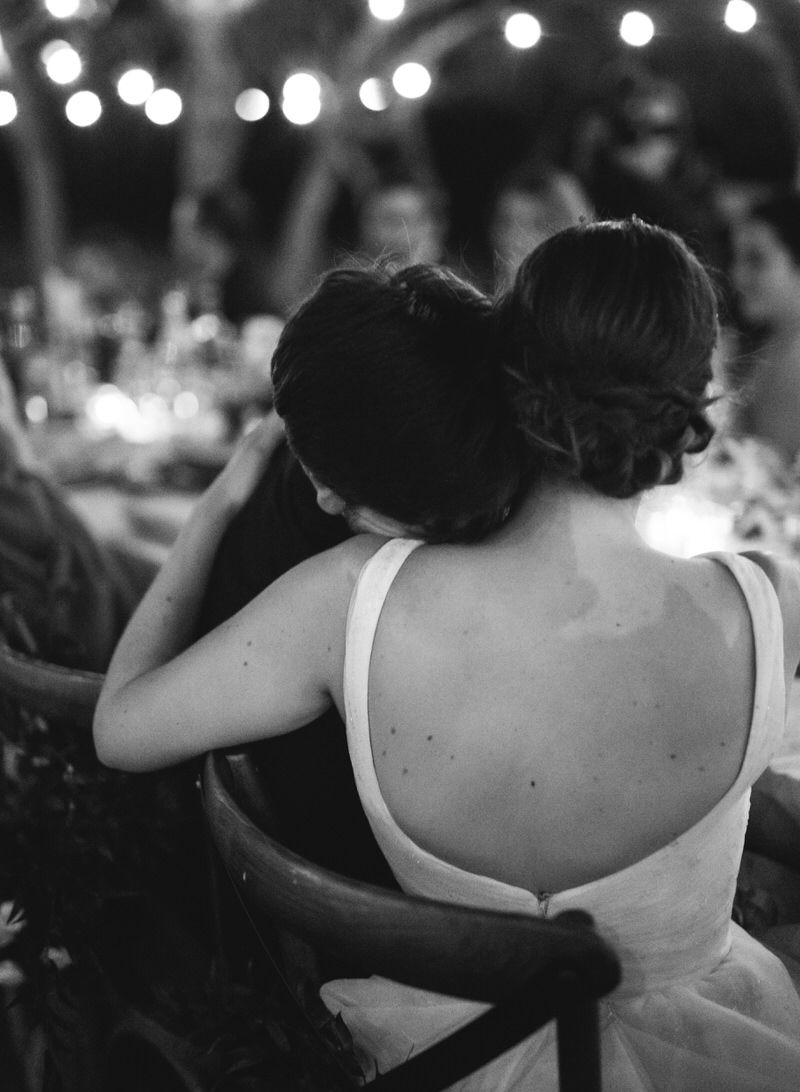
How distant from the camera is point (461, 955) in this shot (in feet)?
2.52

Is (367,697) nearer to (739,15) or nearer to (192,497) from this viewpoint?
(192,497)

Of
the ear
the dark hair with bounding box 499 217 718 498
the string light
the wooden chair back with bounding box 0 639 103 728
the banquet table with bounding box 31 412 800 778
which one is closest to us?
the dark hair with bounding box 499 217 718 498

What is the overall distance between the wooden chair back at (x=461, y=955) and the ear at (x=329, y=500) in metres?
0.33

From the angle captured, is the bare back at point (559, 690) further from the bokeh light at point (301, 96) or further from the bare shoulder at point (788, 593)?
the bokeh light at point (301, 96)

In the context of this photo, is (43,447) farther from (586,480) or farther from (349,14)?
(349,14)

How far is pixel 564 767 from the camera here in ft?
3.18

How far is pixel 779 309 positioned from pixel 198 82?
4.49 metres

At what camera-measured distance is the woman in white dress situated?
942 mm

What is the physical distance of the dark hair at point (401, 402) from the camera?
0.92 m

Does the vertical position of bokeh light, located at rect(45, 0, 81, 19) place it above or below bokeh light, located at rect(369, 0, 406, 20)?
above

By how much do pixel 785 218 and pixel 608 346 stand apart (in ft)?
7.52

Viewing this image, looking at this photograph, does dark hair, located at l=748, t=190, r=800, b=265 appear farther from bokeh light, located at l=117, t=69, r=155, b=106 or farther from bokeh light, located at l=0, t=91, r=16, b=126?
bokeh light, located at l=0, t=91, r=16, b=126

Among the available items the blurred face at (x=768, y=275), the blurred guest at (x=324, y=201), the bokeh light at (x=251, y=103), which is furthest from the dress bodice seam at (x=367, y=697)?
the bokeh light at (x=251, y=103)

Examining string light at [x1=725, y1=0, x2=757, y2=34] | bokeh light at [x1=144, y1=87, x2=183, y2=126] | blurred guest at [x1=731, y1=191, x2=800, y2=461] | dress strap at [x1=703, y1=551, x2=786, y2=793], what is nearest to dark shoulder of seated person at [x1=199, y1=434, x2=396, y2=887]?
dress strap at [x1=703, y1=551, x2=786, y2=793]
